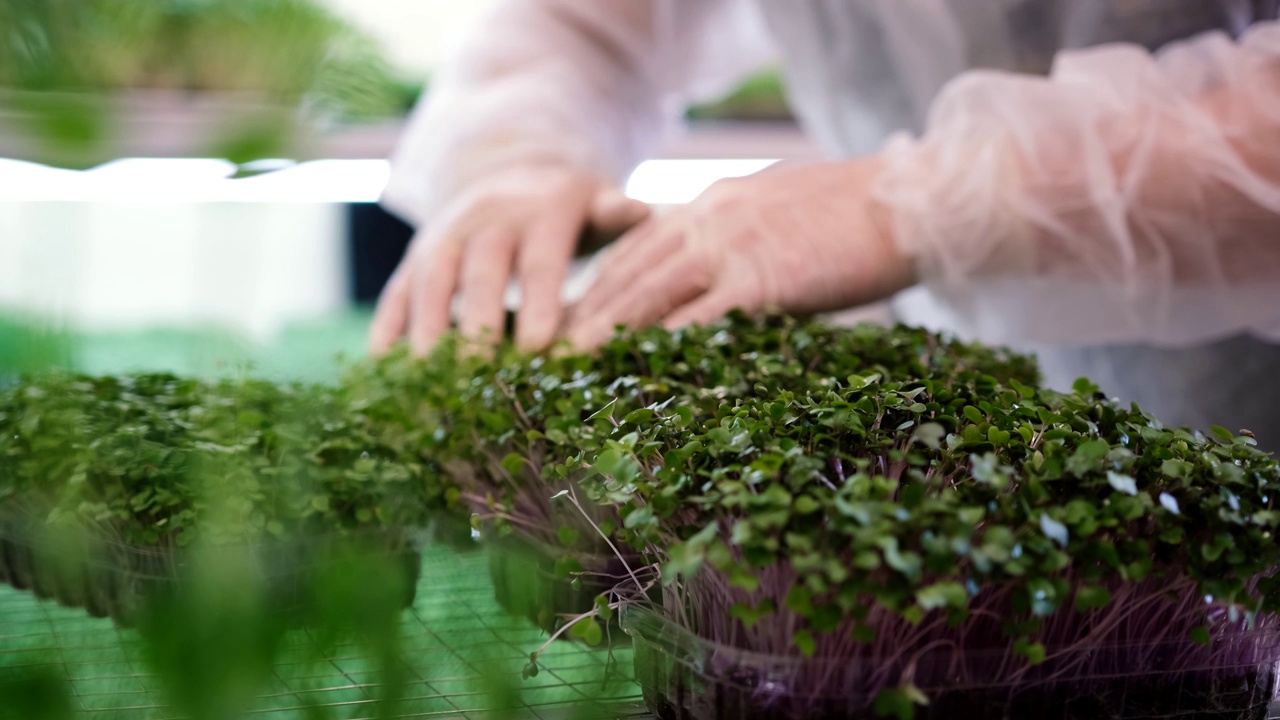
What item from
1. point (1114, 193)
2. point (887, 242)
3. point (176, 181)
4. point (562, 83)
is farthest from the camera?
point (562, 83)

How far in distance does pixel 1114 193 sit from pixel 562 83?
3.74ft

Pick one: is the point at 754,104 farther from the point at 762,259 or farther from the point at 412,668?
the point at 412,668

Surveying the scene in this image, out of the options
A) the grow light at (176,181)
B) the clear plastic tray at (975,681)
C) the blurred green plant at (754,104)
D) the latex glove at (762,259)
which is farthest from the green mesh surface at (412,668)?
the blurred green plant at (754,104)

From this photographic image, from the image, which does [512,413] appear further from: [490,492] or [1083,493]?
[1083,493]

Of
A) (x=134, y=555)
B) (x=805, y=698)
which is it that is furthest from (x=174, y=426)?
(x=805, y=698)

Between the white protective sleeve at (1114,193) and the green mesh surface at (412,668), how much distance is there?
94 cm

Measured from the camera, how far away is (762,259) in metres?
1.44

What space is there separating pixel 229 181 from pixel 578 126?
1767 mm

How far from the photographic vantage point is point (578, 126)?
6.46 feet

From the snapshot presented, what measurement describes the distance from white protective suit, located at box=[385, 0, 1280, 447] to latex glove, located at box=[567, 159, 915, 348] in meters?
0.06

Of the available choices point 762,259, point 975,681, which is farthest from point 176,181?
point 762,259

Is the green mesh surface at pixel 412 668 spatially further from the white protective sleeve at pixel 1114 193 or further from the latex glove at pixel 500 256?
the white protective sleeve at pixel 1114 193

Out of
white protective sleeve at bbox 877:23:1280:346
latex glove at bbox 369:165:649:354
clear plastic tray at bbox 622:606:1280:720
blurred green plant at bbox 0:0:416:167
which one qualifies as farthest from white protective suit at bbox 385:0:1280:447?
blurred green plant at bbox 0:0:416:167

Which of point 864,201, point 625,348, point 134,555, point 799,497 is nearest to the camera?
point 799,497
